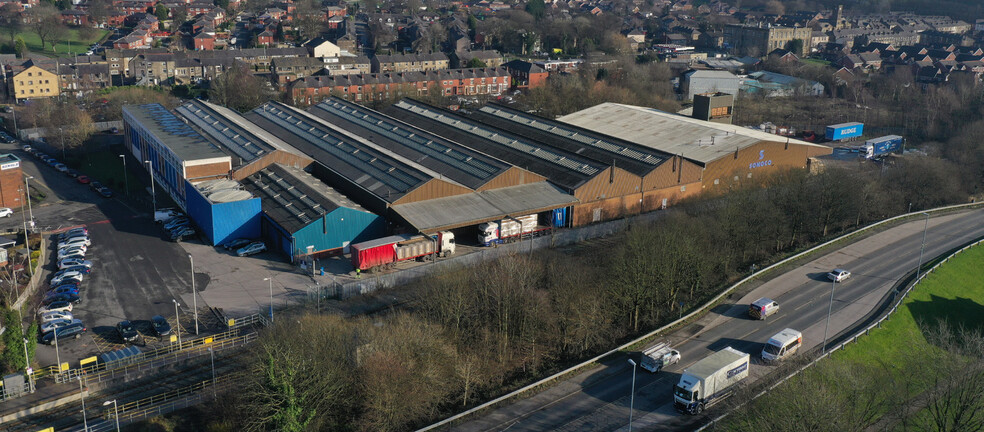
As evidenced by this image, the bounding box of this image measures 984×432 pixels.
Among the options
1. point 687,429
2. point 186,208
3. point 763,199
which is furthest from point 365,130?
point 687,429

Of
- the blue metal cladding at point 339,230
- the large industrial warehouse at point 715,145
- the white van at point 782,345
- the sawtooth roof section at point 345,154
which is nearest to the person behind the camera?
the white van at point 782,345

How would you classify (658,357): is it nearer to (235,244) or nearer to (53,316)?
(235,244)

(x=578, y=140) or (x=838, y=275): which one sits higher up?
(x=578, y=140)

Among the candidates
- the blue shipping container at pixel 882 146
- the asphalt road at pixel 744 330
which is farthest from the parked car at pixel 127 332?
the blue shipping container at pixel 882 146

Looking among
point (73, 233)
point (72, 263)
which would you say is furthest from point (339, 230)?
point (73, 233)

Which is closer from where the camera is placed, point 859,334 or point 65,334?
point 65,334

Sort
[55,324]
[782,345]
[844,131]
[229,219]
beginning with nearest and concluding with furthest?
[782,345]
[55,324]
[229,219]
[844,131]

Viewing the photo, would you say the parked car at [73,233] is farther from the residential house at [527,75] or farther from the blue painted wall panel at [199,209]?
the residential house at [527,75]

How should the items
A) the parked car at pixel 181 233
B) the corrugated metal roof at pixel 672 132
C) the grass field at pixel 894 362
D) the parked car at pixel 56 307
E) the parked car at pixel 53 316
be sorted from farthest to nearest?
the corrugated metal roof at pixel 672 132
the parked car at pixel 181 233
the parked car at pixel 56 307
the parked car at pixel 53 316
the grass field at pixel 894 362
